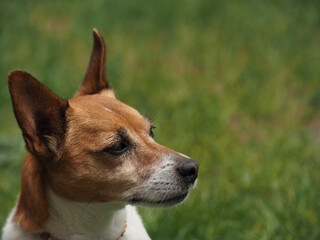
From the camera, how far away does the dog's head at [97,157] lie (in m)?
2.36

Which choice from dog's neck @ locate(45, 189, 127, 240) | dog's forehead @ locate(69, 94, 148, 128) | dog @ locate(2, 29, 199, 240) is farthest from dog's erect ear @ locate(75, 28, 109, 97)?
dog's neck @ locate(45, 189, 127, 240)

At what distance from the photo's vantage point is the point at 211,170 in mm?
4488

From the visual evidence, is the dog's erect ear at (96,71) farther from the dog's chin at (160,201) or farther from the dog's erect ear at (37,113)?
the dog's chin at (160,201)

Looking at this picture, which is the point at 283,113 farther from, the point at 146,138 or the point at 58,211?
the point at 58,211

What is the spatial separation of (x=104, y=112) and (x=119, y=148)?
0.23 m

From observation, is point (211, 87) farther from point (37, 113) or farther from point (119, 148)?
point (37, 113)

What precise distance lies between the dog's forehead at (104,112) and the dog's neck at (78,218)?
48 cm

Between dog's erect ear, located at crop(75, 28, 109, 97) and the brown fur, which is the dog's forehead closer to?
the brown fur

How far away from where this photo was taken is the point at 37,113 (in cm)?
233

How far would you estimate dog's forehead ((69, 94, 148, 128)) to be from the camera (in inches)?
97.9

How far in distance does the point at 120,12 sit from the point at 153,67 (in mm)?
1587

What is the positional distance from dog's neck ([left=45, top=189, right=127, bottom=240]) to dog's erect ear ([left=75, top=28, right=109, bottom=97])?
817mm

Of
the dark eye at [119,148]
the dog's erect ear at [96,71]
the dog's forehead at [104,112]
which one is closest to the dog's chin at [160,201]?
the dark eye at [119,148]

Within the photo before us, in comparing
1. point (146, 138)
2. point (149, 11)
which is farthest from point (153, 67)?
point (146, 138)
